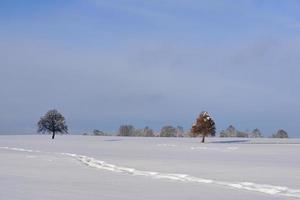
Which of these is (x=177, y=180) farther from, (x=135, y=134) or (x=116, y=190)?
(x=135, y=134)

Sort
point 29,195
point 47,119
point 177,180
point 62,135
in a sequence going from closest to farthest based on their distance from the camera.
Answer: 1. point 29,195
2. point 177,180
3. point 47,119
4. point 62,135

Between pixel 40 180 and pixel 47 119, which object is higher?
pixel 47 119

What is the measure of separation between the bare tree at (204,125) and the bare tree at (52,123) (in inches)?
998

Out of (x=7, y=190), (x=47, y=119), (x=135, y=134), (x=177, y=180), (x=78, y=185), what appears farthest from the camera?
(x=135, y=134)

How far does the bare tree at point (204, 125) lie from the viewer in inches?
2889

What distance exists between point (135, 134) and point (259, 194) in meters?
116

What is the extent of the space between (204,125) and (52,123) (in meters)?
28.3

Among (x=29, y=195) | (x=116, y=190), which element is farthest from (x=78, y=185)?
(x=29, y=195)

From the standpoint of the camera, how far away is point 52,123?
89.9 metres

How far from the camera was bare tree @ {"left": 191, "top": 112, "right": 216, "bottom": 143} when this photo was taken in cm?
7338

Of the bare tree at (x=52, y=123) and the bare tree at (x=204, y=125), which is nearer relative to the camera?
the bare tree at (x=204, y=125)

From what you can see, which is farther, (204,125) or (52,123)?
(52,123)

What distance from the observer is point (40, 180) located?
16969 mm

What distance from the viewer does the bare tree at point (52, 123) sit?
88.9 metres
